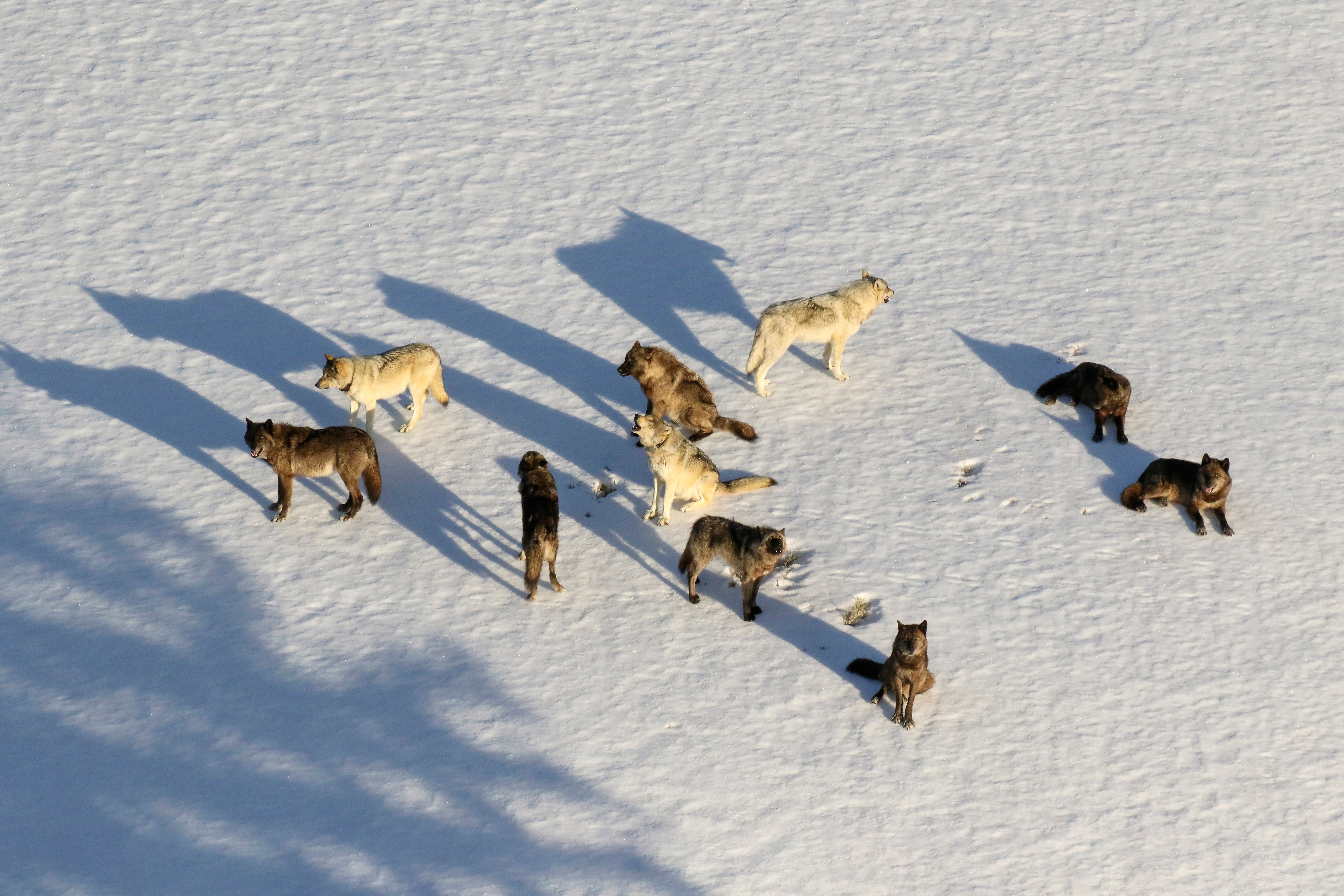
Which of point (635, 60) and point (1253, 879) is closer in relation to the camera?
point (1253, 879)

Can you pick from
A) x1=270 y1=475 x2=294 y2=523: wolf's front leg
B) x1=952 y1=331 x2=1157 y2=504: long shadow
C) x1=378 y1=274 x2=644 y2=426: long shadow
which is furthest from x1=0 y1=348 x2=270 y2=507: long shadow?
x1=952 y1=331 x2=1157 y2=504: long shadow

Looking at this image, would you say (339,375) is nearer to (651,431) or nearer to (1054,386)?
(651,431)

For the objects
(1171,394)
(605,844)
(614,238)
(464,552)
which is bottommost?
(605,844)

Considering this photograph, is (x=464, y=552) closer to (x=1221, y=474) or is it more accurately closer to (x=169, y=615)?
(x=169, y=615)

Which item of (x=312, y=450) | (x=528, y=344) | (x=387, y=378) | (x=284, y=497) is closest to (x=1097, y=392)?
(x=528, y=344)

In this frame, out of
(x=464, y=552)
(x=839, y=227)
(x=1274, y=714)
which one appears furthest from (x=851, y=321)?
(x=1274, y=714)

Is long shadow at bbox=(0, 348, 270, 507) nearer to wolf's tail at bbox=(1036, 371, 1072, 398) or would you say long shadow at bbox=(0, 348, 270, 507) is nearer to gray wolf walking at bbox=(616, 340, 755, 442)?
gray wolf walking at bbox=(616, 340, 755, 442)
